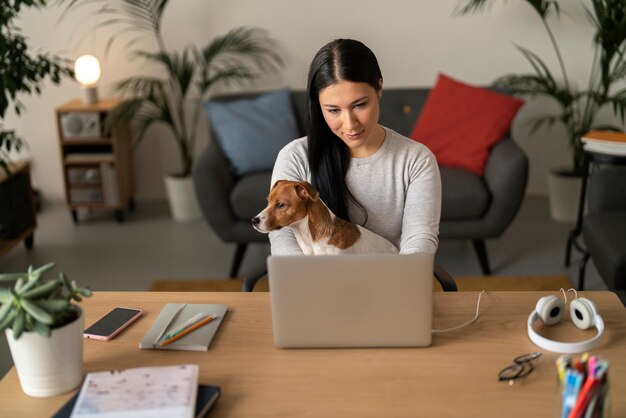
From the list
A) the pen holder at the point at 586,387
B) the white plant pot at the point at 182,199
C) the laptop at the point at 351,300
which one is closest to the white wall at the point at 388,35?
the white plant pot at the point at 182,199

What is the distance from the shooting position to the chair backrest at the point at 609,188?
9.56 feet

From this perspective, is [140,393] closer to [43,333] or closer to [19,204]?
[43,333]

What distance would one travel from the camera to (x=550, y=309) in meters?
1.53

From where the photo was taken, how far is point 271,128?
356 centimetres

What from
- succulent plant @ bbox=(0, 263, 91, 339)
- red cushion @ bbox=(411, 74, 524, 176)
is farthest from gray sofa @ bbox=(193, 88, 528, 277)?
succulent plant @ bbox=(0, 263, 91, 339)

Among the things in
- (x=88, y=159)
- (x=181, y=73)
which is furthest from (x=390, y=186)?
(x=88, y=159)

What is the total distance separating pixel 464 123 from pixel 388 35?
0.91 m

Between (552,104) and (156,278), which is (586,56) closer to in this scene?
(552,104)

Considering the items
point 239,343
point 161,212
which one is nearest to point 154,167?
point 161,212

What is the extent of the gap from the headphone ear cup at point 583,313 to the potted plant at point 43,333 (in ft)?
3.30

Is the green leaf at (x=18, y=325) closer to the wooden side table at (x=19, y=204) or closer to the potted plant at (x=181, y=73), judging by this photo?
the wooden side table at (x=19, y=204)

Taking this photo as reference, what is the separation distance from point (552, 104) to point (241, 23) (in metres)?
1.87

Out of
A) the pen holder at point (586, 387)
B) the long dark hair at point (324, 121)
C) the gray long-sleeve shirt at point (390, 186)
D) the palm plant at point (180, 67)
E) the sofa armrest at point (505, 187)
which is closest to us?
the pen holder at point (586, 387)

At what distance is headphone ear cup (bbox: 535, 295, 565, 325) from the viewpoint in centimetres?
152
